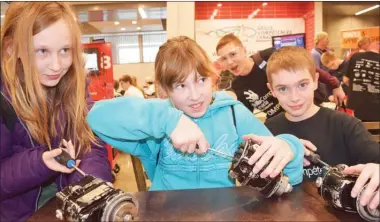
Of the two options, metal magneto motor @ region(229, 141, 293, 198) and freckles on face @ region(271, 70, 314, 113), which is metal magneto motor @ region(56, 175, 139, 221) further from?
freckles on face @ region(271, 70, 314, 113)

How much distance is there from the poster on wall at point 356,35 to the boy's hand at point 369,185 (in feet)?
23.0

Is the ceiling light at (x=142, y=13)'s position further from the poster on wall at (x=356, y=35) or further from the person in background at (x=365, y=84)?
the person in background at (x=365, y=84)

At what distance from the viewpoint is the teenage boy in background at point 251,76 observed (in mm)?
2709

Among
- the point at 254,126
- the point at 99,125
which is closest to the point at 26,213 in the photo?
the point at 99,125

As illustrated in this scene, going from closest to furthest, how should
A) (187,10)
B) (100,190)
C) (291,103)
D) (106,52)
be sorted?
(100,190)
(291,103)
(106,52)
(187,10)

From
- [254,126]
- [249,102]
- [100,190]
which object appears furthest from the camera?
[249,102]

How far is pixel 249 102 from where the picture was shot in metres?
2.78

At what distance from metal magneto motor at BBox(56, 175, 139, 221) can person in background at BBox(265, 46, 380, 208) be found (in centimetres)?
93

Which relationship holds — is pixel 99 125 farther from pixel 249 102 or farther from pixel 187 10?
pixel 187 10

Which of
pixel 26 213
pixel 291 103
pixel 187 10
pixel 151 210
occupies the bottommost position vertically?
pixel 26 213

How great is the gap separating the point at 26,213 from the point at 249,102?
6.36ft

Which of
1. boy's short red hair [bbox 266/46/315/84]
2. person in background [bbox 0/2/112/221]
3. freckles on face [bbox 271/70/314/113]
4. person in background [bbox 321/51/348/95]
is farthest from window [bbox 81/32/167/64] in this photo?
person in background [bbox 0/2/112/221]

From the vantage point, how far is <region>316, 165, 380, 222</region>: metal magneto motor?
0.68 metres

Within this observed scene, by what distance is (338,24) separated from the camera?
11.3m
